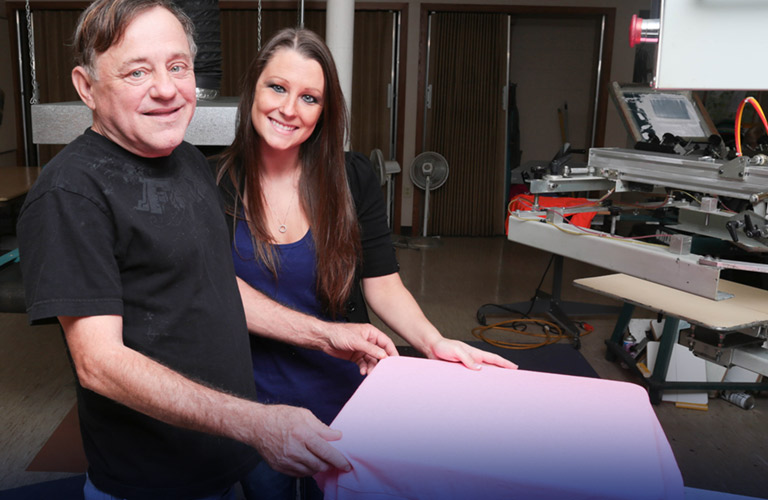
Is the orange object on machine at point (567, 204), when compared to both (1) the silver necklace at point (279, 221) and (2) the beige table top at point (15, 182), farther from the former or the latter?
(2) the beige table top at point (15, 182)

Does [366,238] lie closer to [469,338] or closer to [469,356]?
[469,356]

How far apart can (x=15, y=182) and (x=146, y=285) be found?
3751 mm

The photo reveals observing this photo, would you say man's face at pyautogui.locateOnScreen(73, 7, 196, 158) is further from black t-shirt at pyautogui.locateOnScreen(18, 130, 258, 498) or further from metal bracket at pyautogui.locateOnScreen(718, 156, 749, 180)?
metal bracket at pyautogui.locateOnScreen(718, 156, 749, 180)

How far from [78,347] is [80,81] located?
1.32 ft

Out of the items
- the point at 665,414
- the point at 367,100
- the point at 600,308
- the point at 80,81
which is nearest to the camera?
the point at 80,81

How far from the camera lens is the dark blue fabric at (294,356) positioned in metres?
1.45

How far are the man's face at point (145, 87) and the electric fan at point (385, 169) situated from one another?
424cm

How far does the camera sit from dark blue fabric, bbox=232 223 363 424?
145 centimetres

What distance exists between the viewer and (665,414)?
125 inches

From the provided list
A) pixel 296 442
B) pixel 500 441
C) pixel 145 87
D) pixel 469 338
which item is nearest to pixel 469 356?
pixel 500 441

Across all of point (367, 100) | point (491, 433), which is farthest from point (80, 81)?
point (367, 100)

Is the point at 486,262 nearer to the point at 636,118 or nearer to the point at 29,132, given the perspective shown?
the point at 636,118

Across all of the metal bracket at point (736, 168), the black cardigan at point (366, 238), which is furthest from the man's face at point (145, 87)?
the metal bracket at point (736, 168)

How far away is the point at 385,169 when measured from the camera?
6.02 m
